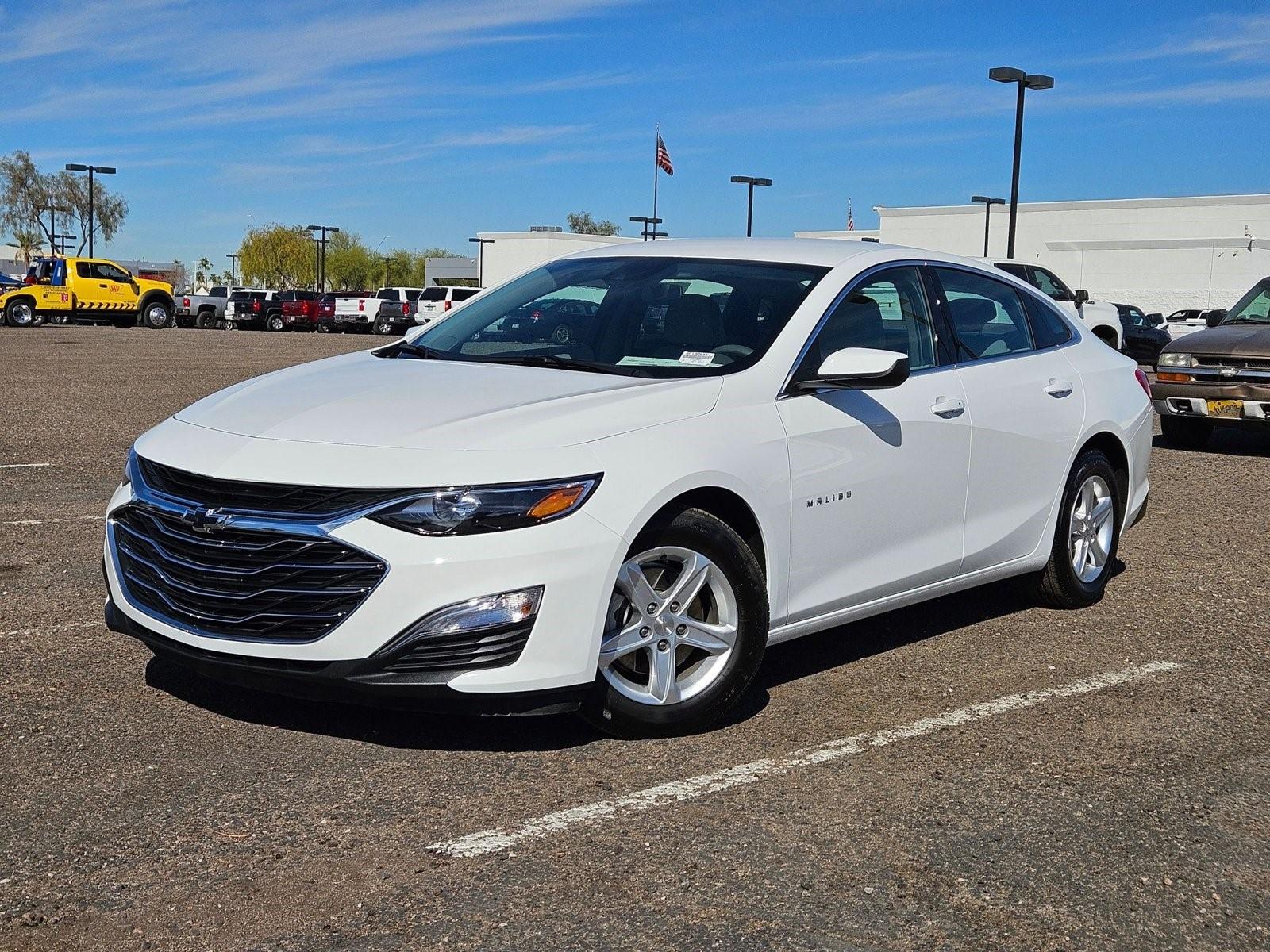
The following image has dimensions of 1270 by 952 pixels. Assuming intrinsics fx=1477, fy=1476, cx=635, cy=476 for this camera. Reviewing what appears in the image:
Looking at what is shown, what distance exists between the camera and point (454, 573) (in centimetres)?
401

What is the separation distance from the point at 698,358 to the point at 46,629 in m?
2.84

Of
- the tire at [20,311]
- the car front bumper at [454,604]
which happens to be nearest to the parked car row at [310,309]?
the tire at [20,311]

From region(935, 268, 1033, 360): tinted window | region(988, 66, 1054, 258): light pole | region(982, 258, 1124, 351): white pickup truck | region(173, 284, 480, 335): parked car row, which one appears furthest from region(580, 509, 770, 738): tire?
region(173, 284, 480, 335): parked car row

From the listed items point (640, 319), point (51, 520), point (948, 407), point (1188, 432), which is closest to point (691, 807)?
point (640, 319)

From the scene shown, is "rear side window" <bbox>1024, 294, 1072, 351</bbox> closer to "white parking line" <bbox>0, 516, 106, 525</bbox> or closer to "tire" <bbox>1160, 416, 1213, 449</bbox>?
"white parking line" <bbox>0, 516, 106, 525</bbox>

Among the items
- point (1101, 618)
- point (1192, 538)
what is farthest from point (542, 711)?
point (1192, 538)

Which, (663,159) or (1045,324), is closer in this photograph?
(1045,324)

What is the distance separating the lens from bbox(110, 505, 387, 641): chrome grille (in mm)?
4062

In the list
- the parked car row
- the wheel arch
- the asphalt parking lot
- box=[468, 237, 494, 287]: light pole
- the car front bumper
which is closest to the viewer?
the asphalt parking lot

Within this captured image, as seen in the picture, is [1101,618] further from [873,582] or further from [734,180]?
[734,180]

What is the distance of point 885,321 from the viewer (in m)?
5.58

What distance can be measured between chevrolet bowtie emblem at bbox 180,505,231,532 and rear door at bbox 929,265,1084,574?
2.89 m

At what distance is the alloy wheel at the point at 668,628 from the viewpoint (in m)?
4.41

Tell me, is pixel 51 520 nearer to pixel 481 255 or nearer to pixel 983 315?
pixel 983 315
